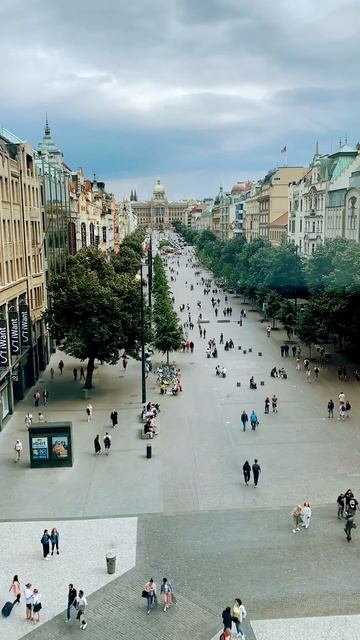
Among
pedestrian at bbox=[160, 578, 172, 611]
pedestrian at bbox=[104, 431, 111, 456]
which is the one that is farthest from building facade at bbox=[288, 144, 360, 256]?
pedestrian at bbox=[160, 578, 172, 611]

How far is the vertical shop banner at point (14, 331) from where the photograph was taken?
34688 millimetres

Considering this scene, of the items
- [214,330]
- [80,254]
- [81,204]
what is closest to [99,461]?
[80,254]

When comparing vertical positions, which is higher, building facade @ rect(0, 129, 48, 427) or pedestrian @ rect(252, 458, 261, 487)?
building facade @ rect(0, 129, 48, 427)

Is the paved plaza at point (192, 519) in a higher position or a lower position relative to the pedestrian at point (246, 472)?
lower

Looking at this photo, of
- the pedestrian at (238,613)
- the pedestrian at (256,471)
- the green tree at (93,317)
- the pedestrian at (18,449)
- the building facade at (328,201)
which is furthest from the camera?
the building facade at (328,201)

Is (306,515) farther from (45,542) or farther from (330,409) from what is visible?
(330,409)

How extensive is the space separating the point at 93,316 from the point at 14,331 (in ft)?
16.7

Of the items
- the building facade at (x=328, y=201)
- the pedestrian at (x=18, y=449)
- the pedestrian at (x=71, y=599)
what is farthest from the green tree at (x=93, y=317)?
the building facade at (x=328, y=201)

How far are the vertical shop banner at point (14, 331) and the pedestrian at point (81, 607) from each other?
2041cm

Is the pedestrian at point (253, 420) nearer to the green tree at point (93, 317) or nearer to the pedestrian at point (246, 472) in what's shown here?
the pedestrian at point (246, 472)

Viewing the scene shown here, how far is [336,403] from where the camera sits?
3669 cm

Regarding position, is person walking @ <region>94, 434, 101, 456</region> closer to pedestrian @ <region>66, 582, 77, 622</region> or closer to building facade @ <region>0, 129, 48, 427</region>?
building facade @ <region>0, 129, 48, 427</region>

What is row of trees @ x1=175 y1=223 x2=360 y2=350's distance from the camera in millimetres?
43094

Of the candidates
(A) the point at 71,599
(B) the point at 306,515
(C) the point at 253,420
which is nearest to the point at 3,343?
(C) the point at 253,420
